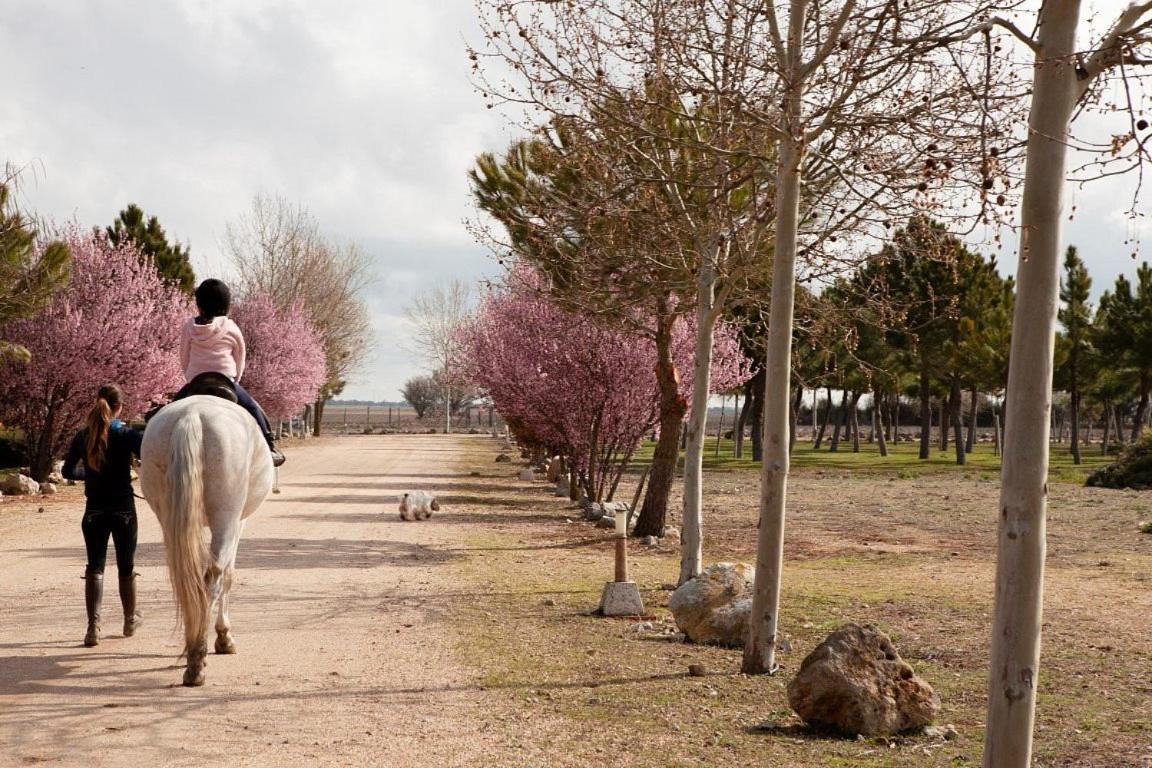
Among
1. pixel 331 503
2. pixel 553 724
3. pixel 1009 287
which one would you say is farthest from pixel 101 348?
pixel 1009 287

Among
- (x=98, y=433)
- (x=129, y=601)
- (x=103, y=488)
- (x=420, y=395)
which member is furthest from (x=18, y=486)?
(x=420, y=395)

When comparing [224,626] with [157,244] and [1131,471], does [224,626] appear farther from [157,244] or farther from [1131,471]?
[157,244]

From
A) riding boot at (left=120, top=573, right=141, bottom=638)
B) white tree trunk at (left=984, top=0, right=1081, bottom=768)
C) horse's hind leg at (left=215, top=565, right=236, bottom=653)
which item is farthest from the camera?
riding boot at (left=120, top=573, right=141, bottom=638)

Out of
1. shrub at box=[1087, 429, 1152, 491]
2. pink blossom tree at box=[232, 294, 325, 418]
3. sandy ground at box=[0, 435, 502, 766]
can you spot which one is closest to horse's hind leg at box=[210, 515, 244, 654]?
sandy ground at box=[0, 435, 502, 766]

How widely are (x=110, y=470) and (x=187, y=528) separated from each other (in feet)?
6.03

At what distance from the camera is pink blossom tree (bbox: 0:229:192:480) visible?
25.9m

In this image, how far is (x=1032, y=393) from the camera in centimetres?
460

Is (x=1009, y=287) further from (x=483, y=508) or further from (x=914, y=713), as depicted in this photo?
(x=914, y=713)

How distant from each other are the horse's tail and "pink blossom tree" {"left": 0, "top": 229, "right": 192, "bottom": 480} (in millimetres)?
19698

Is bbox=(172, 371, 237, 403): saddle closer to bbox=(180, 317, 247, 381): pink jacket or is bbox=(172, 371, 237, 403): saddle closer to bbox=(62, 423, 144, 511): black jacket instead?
bbox=(180, 317, 247, 381): pink jacket

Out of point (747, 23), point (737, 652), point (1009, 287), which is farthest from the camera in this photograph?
point (1009, 287)

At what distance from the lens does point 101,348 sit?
26812mm

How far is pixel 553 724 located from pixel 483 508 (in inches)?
650

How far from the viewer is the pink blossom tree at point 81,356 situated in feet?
85.0
